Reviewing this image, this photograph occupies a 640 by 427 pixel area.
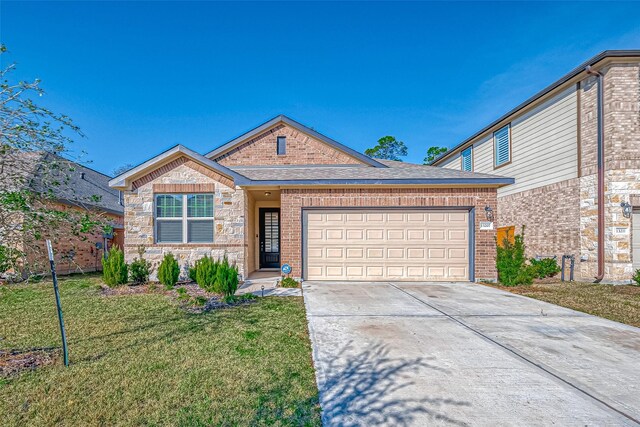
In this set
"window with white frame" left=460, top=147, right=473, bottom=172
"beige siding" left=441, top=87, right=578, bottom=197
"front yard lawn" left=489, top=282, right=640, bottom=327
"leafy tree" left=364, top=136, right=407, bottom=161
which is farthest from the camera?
"leafy tree" left=364, top=136, right=407, bottom=161

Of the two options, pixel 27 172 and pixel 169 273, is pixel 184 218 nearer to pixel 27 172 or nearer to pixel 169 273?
pixel 169 273

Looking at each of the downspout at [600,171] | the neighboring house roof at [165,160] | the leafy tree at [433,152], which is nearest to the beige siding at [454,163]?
the downspout at [600,171]

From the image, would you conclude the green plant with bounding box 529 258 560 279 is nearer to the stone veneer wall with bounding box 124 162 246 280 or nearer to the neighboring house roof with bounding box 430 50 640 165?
the neighboring house roof with bounding box 430 50 640 165

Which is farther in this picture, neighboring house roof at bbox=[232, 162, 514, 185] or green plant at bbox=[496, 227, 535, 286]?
neighboring house roof at bbox=[232, 162, 514, 185]

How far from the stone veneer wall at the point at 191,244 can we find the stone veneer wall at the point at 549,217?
1063cm

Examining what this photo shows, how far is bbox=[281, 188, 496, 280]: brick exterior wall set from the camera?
373 inches

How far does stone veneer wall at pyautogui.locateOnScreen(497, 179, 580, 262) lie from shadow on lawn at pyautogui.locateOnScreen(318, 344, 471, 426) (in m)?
9.76

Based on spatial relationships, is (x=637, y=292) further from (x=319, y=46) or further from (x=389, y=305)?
(x=319, y=46)

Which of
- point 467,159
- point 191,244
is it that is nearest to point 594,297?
point 191,244

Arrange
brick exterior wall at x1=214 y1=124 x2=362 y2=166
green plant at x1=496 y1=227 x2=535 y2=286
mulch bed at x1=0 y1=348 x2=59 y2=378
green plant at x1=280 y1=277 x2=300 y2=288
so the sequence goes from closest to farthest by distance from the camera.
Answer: mulch bed at x1=0 y1=348 x2=59 y2=378, green plant at x1=280 y1=277 x2=300 y2=288, green plant at x1=496 y1=227 x2=535 y2=286, brick exterior wall at x1=214 y1=124 x2=362 y2=166

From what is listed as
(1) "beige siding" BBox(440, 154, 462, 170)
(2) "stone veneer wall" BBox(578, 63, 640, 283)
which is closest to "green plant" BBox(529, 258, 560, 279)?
(2) "stone veneer wall" BBox(578, 63, 640, 283)

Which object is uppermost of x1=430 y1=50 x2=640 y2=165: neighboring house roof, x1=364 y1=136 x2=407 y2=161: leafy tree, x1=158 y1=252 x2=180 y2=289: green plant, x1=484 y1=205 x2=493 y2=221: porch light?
x1=364 y1=136 x2=407 y2=161: leafy tree

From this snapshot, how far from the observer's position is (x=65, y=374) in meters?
3.46

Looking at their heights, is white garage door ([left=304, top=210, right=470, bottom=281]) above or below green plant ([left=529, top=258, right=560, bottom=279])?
above
